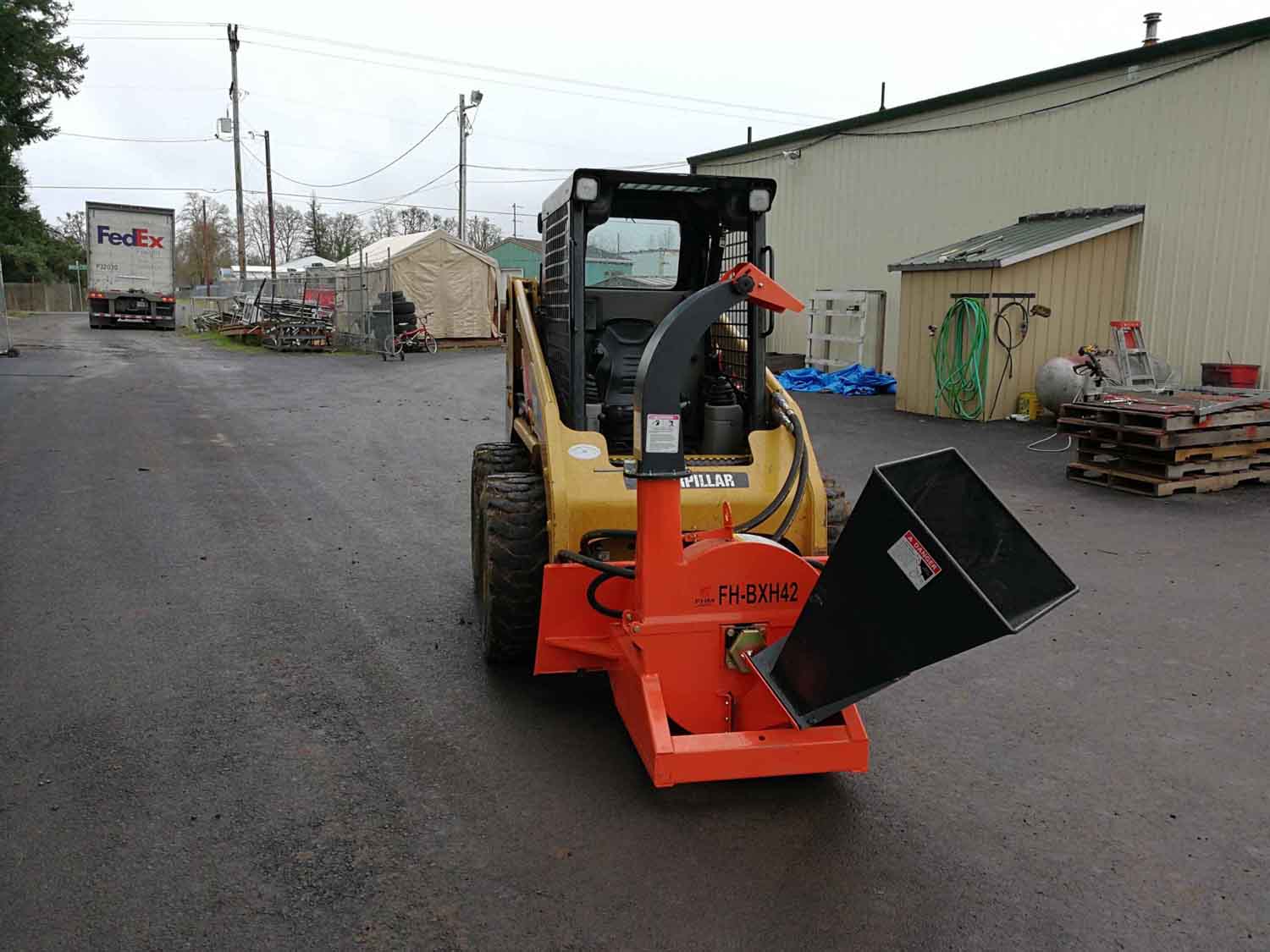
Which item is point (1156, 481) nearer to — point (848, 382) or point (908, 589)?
point (908, 589)

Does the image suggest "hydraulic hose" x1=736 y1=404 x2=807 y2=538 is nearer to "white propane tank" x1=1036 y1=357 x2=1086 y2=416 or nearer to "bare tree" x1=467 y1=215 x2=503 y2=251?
"white propane tank" x1=1036 y1=357 x2=1086 y2=416

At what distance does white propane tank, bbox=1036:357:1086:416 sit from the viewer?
533 inches

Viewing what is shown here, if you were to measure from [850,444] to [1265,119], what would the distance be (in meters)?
7.10

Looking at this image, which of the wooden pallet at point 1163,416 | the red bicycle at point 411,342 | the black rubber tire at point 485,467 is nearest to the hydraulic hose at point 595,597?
the black rubber tire at point 485,467

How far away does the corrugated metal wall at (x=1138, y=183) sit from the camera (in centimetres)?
1354

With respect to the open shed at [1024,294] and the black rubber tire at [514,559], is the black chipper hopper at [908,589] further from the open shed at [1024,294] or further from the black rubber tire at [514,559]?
the open shed at [1024,294]

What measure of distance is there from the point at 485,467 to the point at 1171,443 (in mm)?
6859

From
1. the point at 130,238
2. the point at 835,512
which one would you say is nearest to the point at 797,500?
the point at 835,512

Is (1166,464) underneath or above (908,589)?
underneath

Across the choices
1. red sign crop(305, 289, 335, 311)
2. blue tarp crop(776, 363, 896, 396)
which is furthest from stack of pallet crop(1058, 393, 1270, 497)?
red sign crop(305, 289, 335, 311)

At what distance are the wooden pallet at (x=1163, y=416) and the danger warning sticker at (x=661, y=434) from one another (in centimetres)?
736

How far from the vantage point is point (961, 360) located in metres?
14.8

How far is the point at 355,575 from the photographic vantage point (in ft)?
21.9

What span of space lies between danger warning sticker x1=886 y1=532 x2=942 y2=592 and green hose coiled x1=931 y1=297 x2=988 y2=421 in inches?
481
